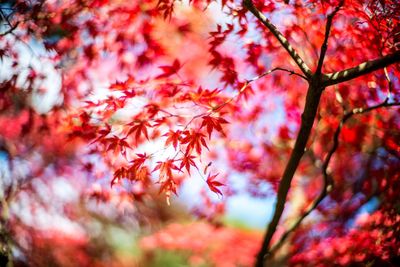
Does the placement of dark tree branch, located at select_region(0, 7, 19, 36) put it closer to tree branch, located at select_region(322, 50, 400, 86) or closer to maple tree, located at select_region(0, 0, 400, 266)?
maple tree, located at select_region(0, 0, 400, 266)

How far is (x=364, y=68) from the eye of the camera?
7.03 ft

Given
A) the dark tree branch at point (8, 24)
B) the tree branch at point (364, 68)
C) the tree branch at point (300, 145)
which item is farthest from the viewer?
the dark tree branch at point (8, 24)

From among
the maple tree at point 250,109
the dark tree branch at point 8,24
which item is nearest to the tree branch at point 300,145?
the maple tree at point 250,109

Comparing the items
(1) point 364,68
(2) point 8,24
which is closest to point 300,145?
(1) point 364,68

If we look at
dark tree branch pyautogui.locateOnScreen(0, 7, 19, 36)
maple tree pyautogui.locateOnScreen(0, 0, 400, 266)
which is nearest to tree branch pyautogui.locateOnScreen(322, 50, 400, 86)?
maple tree pyautogui.locateOnScreen(0, 0, 400, 266)

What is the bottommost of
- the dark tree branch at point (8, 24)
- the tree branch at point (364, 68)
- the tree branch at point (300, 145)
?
the tree branch at point (300, 145)

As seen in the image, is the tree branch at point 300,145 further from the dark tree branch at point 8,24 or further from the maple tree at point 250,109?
the dark tree branch at point 8,24

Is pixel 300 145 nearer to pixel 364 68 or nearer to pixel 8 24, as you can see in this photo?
pixel 364 68

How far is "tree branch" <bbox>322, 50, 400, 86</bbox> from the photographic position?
6.64ft

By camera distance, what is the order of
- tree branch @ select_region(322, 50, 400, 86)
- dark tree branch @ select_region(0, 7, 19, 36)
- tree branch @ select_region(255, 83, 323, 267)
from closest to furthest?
tree branch @ select_region(322, 50, 400, 86) < tree branch @ select_region(255, 83, 323, 267) < dark tree branch @ select_region(0, 7, 19, 36)

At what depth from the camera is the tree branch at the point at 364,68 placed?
6.64ft

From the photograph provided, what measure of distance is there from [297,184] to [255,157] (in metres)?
0.99

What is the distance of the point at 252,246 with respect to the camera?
6.52 m

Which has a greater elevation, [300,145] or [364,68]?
[364,68]
